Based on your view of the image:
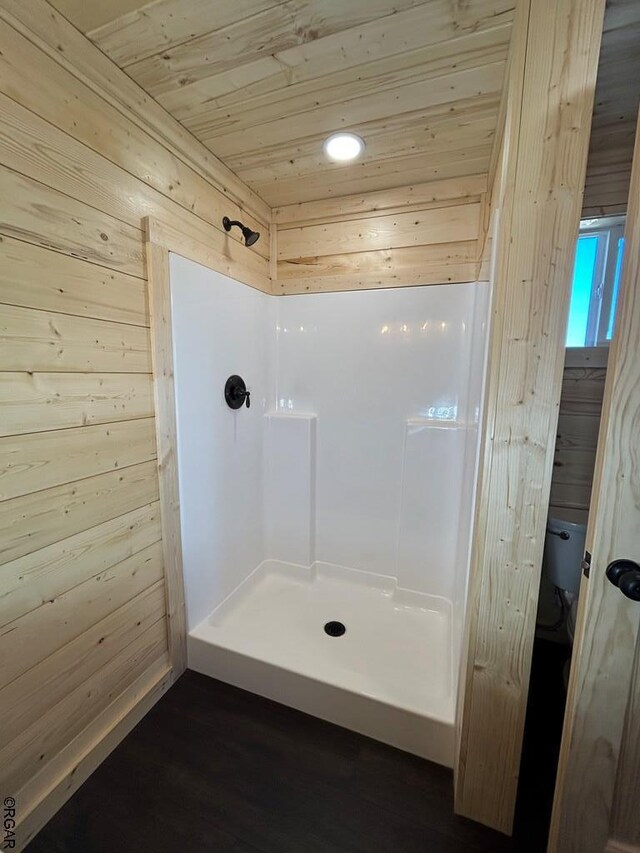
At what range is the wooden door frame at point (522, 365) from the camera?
77cm

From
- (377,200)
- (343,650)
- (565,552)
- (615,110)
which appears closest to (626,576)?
(565,552)

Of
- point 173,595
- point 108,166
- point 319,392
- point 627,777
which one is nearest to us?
point 627,777

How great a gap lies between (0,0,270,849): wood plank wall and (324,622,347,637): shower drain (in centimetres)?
→ 83

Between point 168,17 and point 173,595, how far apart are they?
201 centimetres

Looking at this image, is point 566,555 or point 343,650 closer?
point 566,555

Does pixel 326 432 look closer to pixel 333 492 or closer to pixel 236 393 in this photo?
pixel 333 492

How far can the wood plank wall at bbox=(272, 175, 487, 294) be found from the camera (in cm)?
171

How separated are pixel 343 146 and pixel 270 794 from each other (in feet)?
8.09

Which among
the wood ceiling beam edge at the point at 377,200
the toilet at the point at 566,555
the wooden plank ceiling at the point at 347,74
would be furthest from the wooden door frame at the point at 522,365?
the wood ceiling beam edge at the point at 377,200

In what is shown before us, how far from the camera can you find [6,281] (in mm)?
879

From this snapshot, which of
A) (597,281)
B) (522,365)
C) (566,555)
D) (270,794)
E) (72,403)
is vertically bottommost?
(270,794)

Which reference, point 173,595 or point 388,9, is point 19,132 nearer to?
point 388,9

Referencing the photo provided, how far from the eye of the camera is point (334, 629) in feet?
5.78

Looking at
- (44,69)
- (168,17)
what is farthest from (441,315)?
(44,69)
